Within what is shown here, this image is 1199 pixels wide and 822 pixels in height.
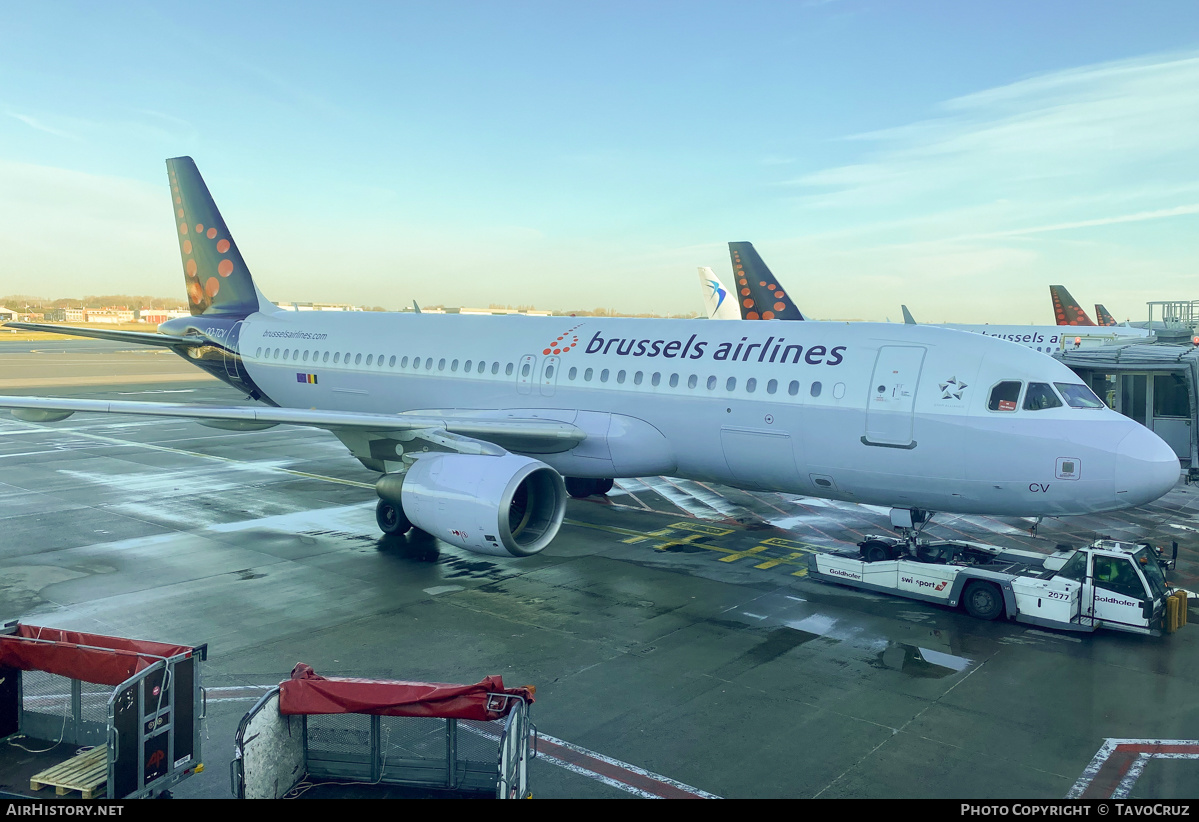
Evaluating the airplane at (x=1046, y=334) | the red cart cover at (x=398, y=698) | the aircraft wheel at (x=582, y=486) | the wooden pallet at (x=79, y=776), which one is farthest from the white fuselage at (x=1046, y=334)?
the wooden pallet at (x=79, y=776)

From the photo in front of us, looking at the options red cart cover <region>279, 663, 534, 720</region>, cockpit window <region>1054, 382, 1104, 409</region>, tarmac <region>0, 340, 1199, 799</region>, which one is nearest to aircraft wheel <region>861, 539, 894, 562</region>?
tarmac <region>0, 340, 1199, 799</region>

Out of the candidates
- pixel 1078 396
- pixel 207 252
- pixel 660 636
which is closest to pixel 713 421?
pixel 660 636

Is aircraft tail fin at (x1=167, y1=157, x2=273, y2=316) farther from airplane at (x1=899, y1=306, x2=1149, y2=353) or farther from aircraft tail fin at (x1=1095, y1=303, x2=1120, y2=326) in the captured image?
aircraft tail fin at (x1=1095, y1=303, x2=1120, y2=326)

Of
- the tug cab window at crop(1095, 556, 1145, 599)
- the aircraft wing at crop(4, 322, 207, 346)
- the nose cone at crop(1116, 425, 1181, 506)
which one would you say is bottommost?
the tug cab window at crop(1095, 556, 1145, 599)

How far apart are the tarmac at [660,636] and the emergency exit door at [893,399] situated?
2.66m

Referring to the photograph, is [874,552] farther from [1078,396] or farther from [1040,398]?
[1078,396]

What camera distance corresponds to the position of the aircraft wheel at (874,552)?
576 inches

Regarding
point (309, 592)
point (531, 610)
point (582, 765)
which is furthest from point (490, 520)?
point (582, 765)

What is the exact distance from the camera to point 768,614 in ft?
41.5

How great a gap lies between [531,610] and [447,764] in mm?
5335

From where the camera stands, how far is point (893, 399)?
533 inches

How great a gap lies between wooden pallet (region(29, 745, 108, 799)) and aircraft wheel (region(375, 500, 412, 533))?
958 cm

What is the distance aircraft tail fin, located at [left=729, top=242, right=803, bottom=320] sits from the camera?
34438 mm

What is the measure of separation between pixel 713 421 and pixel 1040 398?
17.4ft
